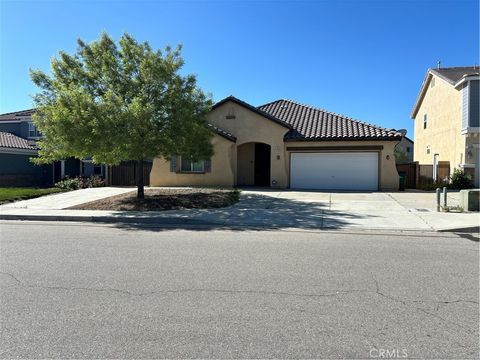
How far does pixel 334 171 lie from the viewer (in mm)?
20828

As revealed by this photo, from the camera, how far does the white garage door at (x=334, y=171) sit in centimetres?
2042

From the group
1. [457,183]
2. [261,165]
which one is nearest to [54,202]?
[261,165]

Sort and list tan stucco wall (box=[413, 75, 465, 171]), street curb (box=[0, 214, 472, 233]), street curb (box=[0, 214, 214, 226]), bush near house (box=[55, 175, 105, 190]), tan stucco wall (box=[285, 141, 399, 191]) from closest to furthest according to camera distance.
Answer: street curb (box=[0, 214, 472, 233]), street curb (box=[0, 214, 214, 226]), tan stucco wall (box=[285, 141, 399, 191]), bush near house (box=[55, 175, 105, 190]), tan stucco wall (box=[413, 75, 465, 171])

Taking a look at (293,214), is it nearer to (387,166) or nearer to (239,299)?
(239,299)

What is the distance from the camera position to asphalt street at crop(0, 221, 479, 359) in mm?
3555

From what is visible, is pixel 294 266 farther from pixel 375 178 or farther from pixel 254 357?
pixel 375 178

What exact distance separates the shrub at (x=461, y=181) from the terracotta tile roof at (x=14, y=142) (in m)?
27.9

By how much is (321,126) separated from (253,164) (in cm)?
465

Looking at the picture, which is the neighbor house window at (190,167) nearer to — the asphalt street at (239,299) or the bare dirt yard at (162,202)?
the bare dirt yard at (162,202)

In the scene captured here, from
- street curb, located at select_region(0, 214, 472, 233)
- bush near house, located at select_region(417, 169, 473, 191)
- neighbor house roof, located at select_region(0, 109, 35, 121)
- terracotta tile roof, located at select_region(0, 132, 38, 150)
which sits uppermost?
neighbor house roof, located at select_region(0, 109, 35, 121)

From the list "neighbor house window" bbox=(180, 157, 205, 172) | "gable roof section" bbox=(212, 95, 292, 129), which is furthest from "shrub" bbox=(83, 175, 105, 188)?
"gable roof section" bbox=(212, 95, 292, 129)

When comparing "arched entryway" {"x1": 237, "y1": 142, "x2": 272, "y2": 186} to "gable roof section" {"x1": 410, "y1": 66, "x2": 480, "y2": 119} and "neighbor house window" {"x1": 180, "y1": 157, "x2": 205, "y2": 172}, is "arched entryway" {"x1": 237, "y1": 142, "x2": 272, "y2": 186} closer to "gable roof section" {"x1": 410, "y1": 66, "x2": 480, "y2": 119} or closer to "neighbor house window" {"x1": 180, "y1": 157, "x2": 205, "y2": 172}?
"neighbor house window" {"x1": 180, "y1": 157, "x2": 205, "y2": 172}

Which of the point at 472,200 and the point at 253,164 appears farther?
the point at 253,164

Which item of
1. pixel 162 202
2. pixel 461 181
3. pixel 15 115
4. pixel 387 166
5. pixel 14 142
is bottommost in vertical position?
pixel 162 202
